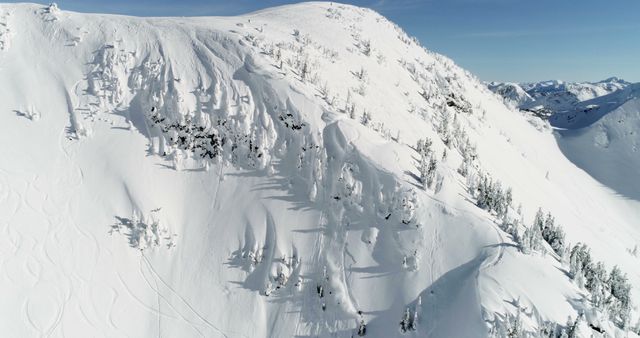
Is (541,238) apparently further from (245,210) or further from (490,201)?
(245,210)

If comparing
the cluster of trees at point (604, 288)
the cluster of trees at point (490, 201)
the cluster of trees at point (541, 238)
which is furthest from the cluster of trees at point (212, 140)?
the cluster of trees at point (604, 288)

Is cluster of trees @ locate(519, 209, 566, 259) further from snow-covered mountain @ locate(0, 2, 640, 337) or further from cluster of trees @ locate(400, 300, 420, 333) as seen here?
cluster of trees @ locate(400, 300, 420, 333)

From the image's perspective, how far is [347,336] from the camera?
1363cm

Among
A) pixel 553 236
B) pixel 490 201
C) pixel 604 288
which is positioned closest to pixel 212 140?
pixel 490 201

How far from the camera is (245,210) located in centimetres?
1762

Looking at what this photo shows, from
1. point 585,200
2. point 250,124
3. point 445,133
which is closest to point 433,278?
point 250,124

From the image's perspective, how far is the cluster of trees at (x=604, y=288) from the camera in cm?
1325

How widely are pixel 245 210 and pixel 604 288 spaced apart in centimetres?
1564

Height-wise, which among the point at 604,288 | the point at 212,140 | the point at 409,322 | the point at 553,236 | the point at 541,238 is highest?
the point at 212,140

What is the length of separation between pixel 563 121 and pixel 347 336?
272 ft

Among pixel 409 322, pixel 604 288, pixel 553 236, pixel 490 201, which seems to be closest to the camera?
pixel 409 322

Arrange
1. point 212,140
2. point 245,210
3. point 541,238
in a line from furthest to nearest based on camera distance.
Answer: point 212,140 → point 245,210 → point 541,238

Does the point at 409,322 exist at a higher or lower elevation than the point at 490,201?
lower

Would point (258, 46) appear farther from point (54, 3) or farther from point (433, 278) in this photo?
point (433, 278)
